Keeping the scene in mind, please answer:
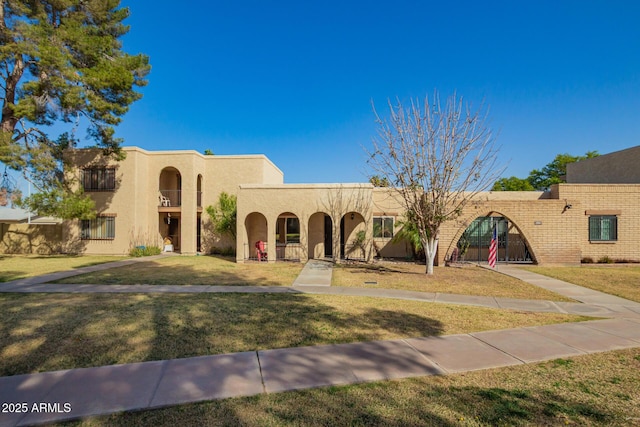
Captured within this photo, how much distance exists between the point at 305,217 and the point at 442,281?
7.59 m

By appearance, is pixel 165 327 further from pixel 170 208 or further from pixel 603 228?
pixel 603 228

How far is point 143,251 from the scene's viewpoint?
60.5 ft

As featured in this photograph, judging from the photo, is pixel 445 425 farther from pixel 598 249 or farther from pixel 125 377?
pixel 598 249

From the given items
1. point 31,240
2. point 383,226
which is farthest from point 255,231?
point 31,240

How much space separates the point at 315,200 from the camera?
1573 cm

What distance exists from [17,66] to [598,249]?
106 feet

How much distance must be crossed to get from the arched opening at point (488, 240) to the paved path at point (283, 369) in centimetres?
1008

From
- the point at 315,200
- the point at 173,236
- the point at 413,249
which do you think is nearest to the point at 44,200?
the point at 173,236

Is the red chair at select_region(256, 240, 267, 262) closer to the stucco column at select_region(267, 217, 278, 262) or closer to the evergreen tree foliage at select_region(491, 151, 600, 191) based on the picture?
the stucco column at select_region(267, 217, 278, 262)

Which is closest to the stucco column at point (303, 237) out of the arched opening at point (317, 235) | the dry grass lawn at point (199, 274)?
the dry grass lawn at point (199, 274)

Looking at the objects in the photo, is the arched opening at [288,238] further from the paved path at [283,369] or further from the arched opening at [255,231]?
the paved path at [283,369]

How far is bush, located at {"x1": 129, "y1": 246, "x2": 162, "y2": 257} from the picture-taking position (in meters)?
18.4

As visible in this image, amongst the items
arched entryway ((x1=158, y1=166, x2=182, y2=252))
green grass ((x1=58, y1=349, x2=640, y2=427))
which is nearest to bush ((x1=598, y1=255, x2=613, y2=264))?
green grass ((x1=58, y1=349, x2=640, y2=427))

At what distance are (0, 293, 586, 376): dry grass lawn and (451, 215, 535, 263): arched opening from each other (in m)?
9.65
